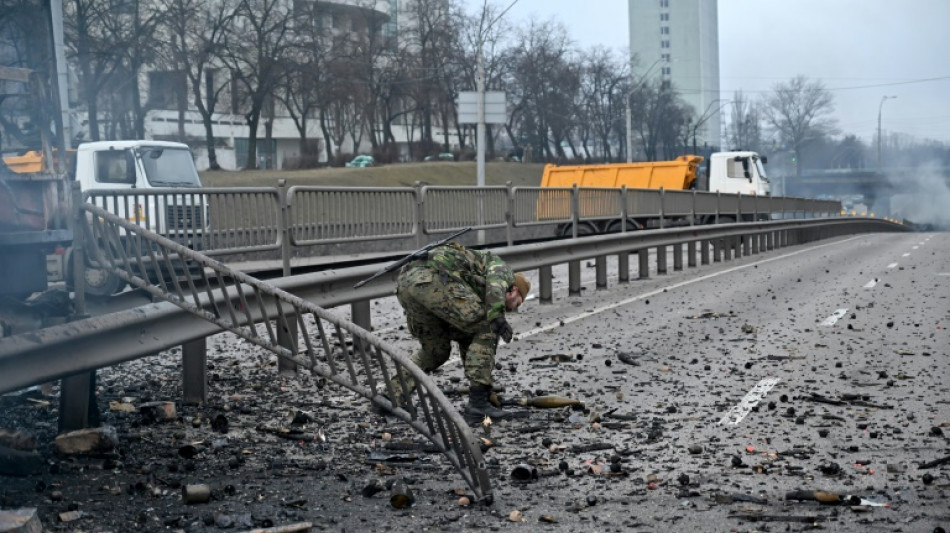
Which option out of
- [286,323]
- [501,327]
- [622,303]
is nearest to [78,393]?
[286,323]

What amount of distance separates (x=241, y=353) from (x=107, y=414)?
3129 millimetres

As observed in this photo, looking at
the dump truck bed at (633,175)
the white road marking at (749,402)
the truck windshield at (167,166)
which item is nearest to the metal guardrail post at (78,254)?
the white road marking at (749,402)

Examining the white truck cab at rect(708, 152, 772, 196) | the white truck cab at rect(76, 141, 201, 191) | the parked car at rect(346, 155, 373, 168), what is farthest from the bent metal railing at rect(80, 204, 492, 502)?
the parked car at rect(346, 155, 373, 168)

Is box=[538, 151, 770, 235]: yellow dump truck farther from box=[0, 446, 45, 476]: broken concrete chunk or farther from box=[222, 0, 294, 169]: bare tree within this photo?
box=[222, 0, 294, 169]: bare tree

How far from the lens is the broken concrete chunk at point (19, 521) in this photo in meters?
4.22

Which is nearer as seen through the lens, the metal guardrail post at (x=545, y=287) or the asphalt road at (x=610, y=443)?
the asphalt road at (x=610, y=443)

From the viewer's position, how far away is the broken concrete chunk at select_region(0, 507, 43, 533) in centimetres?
422

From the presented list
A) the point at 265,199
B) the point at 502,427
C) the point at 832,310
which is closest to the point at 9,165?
the point at 265,199

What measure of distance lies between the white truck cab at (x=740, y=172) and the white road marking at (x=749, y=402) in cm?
3248

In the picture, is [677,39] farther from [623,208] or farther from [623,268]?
[623,268]

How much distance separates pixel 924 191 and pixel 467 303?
4417 inches

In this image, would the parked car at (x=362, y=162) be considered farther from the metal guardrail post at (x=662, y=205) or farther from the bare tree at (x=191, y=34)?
the metal guardrail post at (x=662, y=205)

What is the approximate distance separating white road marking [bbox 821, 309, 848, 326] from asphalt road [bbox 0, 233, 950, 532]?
0.64 feet

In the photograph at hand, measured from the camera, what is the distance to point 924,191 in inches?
4360
